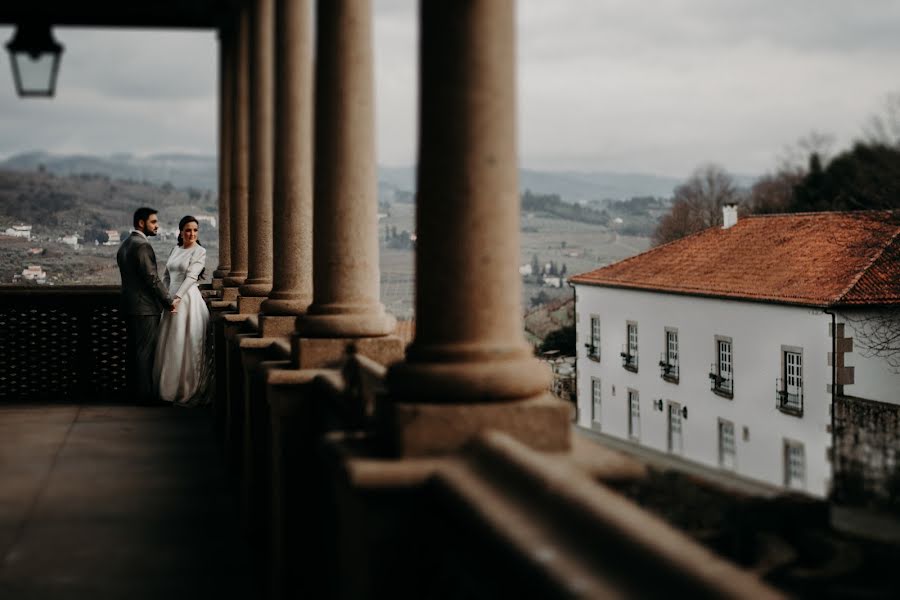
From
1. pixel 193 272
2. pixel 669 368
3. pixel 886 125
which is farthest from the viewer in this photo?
pixel 669 368

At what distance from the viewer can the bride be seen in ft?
38.1

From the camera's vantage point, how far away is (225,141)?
1518cm

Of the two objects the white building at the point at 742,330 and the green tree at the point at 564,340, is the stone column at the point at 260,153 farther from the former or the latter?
the green tree at the point at 564,340

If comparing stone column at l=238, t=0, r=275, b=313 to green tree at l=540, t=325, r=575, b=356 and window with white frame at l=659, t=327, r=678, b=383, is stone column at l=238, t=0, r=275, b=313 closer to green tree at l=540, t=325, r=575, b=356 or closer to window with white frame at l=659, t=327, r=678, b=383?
window with white frame at l=659, t=327, r=678, b=383

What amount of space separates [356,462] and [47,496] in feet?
15.5

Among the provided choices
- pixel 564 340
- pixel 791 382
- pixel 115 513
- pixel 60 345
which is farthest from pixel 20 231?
pixel 564 340

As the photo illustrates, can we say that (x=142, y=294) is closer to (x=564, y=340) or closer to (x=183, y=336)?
(x=183, y=336)

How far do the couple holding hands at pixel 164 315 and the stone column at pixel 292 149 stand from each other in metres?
3.26

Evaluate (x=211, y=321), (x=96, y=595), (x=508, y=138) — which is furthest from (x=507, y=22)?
(x=211, y=321)

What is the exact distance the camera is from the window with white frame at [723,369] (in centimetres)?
4742

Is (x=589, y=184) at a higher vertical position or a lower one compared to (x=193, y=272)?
higher

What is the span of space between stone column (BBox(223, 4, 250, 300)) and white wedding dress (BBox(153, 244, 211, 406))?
1.03m

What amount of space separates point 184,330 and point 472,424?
8.59 meters

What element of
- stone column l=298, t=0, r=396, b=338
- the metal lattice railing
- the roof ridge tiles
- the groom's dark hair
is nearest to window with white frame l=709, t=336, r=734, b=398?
the roof ridge tiles
